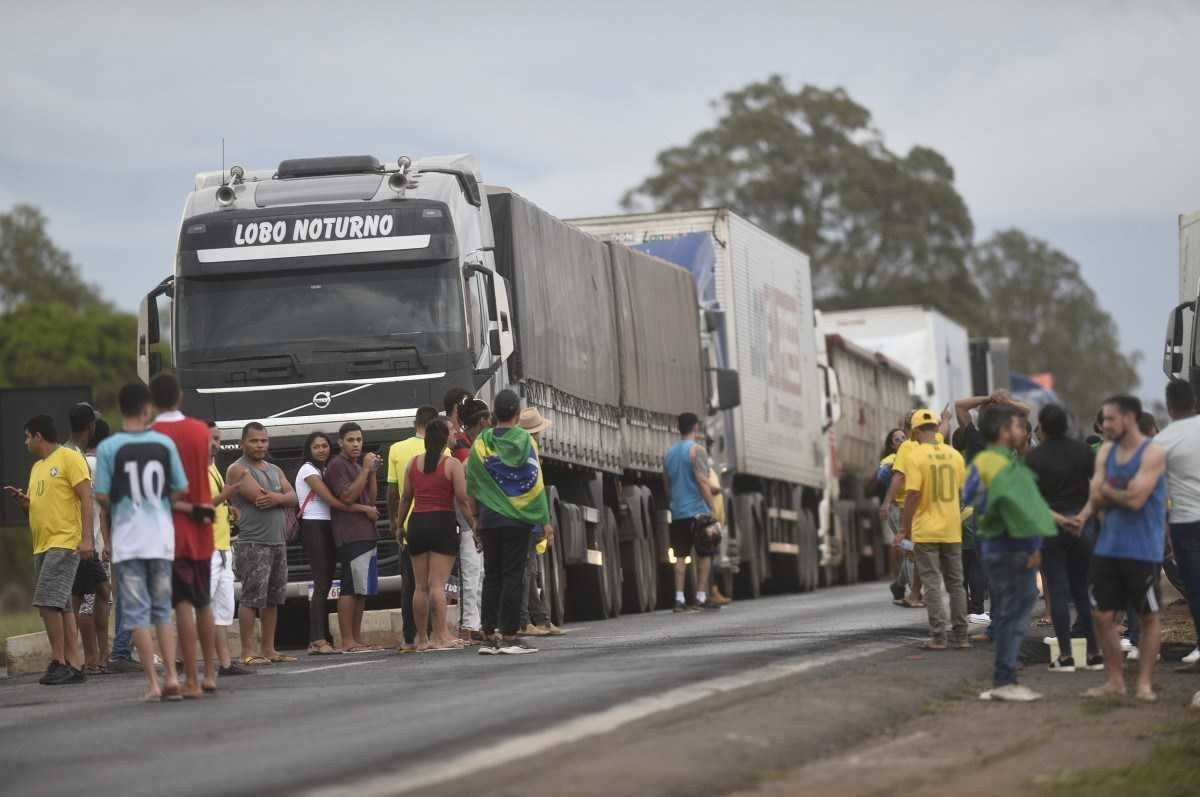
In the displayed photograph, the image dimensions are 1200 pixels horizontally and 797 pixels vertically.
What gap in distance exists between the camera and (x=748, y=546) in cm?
3103

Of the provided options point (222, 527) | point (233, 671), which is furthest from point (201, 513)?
point (233, 671)

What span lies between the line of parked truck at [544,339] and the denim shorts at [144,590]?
5816 mm

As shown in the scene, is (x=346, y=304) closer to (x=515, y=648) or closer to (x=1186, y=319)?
(x=515, y=648)

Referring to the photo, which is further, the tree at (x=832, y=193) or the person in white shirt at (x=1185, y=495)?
the tree at (x=832, y=193)

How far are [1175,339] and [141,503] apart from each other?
41.8 ft

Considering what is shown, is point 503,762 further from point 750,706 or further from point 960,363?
point 960,363

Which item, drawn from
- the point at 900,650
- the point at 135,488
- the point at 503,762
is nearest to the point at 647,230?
the point at 900,650

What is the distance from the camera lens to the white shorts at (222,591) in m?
15.7

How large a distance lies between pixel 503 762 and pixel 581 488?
14.7 m

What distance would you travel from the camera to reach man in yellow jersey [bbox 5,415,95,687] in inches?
631

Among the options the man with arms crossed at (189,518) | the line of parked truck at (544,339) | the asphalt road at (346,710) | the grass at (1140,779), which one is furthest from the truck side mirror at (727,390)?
the grass at (1140,779)

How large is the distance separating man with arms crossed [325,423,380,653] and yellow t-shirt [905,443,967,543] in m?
4.35

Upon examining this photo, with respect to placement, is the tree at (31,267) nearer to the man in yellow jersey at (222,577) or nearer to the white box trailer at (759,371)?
the white box trailer at (759,371)

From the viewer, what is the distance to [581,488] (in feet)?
79.8
